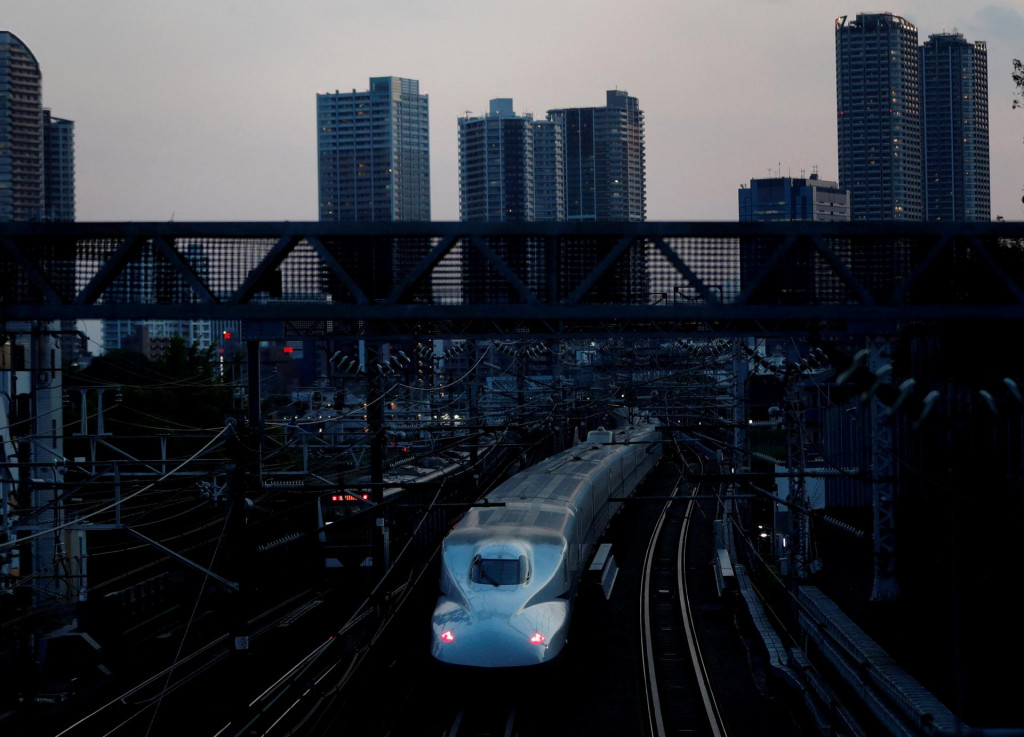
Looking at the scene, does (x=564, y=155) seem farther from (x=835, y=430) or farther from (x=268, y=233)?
(x=268, y=233)

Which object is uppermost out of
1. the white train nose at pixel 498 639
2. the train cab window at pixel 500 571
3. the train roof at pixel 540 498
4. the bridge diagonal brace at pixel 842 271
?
the bridge diagonal brace at pixel 842 271

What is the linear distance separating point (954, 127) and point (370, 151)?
3778 inches

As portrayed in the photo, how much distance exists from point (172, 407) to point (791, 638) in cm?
2688

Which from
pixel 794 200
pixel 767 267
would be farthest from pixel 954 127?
pixel 767 267

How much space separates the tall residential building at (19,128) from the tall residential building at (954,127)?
12985 cm

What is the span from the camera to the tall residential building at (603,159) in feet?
573

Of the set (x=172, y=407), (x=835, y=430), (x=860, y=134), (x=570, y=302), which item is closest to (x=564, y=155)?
(x=860, y=134)

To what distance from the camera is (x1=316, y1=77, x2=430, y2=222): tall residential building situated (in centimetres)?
16400

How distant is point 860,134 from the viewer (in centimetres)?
16712

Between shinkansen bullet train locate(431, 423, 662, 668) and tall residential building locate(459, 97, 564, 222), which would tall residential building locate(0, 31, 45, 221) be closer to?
tall residential building locate(459, 97, 564, 222)

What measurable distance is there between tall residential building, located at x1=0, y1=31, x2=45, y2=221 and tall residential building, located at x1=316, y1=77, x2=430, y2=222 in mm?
64832

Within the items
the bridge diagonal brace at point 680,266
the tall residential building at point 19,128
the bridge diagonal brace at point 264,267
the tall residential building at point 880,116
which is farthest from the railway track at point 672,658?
the tall residential building at point 880,116

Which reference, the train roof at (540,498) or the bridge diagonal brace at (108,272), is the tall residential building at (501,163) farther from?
the bridge diagonal brace at (108,272)

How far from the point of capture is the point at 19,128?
98500mm
